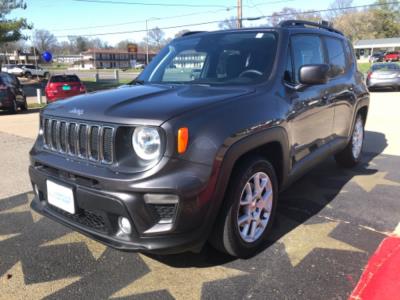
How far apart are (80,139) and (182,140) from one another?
2.71ft

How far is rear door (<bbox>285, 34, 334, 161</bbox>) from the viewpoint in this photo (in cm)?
364

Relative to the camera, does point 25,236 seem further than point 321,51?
No

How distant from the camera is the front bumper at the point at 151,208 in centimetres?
246

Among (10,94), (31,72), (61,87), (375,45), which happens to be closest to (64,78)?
(61,87)

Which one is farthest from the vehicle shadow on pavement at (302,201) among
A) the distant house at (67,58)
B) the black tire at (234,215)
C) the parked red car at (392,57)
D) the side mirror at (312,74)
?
the distant house at (67,58)

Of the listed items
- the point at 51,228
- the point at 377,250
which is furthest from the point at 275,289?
the point at 51,228

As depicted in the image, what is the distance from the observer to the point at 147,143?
2559mm

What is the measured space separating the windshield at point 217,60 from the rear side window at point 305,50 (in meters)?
0.29

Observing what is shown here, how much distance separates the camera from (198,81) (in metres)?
3.70

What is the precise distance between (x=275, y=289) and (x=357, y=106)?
3.44 m

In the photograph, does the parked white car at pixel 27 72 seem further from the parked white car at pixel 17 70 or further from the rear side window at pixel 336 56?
the rear side window at pixel 336 56

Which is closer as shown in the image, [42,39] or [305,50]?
[305,50]

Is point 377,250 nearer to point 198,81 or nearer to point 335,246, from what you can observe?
point 335,246

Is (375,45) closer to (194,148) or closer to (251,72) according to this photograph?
(251,72)
